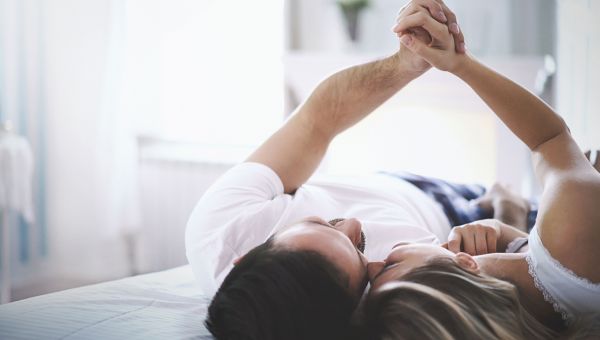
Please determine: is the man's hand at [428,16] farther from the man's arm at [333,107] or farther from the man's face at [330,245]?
the man's face at [330,245]

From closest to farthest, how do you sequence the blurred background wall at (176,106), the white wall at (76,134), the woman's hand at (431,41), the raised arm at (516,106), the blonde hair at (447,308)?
the blonde hair at (447,308)
the raised arm at (516,106)
the woman's hand at (431,41)
the blurred background wall at (176,106)
the white wall at (76,134)

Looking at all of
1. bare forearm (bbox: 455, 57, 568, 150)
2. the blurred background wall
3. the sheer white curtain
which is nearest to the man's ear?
bare forearm (bbox: 455, 57, 568, 150)

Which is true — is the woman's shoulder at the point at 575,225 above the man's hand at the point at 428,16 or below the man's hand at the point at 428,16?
below

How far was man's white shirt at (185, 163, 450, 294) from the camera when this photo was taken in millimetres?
1228

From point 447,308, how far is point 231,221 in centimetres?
51

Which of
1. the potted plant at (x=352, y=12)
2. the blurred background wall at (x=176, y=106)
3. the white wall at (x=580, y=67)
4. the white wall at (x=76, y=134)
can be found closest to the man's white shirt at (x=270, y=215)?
the white wall at (x=580, y=67)

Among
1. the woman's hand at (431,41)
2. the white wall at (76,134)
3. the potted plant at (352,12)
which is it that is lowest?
the white wall at (76,134)

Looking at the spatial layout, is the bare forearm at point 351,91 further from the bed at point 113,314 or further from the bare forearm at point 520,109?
the bed at point 113,314

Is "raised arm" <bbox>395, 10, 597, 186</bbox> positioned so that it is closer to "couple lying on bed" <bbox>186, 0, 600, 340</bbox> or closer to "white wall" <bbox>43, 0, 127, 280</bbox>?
"couple lying on bed" <bbox>186, 0, 600, 340</bbox>

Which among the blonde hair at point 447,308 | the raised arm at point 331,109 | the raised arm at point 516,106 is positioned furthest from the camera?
the raised arm at point 331,109

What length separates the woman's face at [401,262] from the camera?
0.96 meters

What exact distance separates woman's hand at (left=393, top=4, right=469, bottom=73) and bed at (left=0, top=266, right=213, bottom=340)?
0.69m

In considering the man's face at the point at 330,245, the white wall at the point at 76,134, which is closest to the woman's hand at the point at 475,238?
the man's face at the point at 330,245

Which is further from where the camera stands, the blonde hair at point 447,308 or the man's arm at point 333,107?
the man's arm at point 333,107
